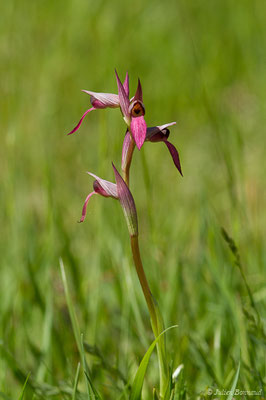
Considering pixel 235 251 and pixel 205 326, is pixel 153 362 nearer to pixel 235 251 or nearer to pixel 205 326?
pixel 205 326

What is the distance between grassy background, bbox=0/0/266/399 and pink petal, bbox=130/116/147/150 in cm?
47

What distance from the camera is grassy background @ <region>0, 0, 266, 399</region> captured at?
1.55 m

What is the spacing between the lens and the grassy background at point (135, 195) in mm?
1553

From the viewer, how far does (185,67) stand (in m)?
4.97

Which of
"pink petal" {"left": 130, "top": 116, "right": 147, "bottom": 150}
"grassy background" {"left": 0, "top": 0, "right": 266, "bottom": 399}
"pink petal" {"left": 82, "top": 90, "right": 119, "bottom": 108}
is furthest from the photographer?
"grassy background" {"left": 0, "top": 0, "right": 266, "bottom": 399}

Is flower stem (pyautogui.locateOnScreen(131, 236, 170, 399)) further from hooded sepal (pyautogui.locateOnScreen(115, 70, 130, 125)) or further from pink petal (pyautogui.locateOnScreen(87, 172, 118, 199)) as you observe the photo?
hooded sepal (pyautogui.locateOnScreen(115, 70, 130, 125))

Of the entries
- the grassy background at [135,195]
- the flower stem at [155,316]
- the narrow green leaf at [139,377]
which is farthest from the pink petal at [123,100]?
the grassy background at [135,195]

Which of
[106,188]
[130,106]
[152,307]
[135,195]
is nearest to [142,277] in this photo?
[152,307]

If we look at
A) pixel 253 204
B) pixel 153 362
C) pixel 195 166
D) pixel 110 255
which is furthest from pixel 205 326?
pixel 195 166

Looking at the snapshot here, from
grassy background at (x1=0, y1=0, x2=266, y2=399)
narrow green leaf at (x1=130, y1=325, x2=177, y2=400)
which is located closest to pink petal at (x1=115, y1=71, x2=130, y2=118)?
narrow green leaf at (x1=130, y1=325, x2=177, y2=400)

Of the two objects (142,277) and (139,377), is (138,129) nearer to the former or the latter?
(142,277)

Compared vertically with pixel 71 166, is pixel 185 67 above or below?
above

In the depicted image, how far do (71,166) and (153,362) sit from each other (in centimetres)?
252

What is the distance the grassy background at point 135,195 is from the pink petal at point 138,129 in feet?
1.55
